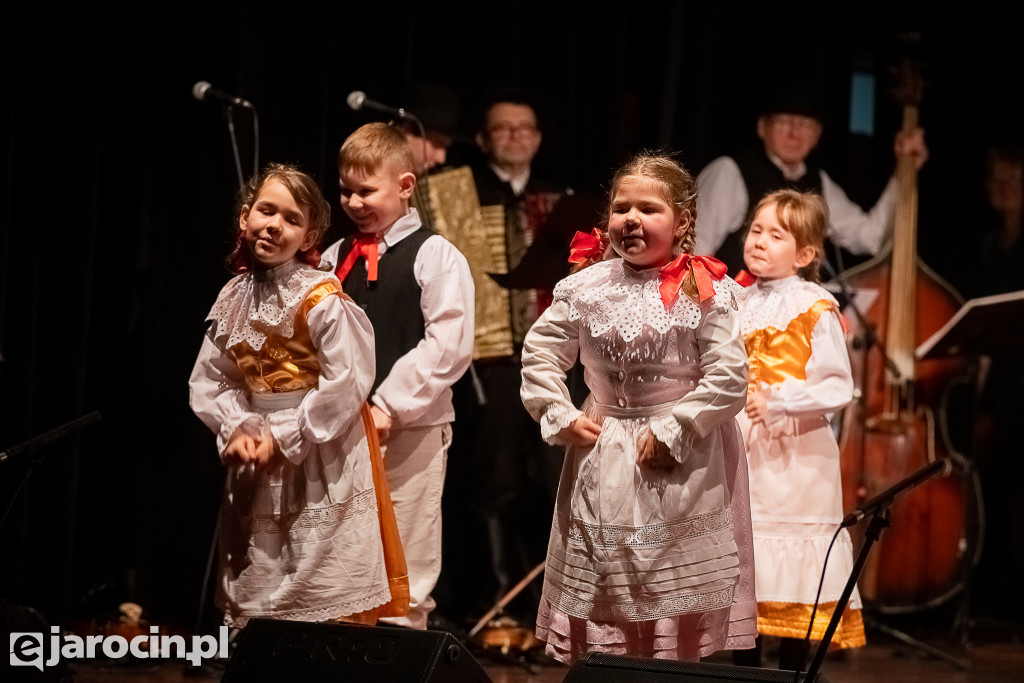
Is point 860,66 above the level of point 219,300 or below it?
above

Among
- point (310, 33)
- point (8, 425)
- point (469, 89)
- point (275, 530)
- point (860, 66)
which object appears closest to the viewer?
point (275, 530)

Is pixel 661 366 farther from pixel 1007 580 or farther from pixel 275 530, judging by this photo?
pixel 1007 580

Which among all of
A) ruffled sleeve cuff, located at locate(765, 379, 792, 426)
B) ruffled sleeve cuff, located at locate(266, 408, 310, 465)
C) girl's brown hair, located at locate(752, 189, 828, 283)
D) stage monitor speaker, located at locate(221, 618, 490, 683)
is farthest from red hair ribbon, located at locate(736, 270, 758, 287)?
stage monitor speaker, located at locate(221, 618, 490, 683)

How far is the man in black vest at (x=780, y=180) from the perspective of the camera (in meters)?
4.86

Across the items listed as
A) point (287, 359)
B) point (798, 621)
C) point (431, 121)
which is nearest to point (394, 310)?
point (287, 359)

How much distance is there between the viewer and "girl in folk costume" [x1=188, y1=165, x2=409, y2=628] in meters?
3.13

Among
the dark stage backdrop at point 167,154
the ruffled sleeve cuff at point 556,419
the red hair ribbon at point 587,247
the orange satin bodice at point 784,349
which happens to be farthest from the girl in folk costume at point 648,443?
the dark stage backdrop at point 167,154

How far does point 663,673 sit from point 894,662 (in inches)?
93.6

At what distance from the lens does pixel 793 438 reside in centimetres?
360

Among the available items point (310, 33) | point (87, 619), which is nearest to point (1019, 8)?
point (310, 33)

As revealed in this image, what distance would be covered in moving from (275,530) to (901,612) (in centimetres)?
295

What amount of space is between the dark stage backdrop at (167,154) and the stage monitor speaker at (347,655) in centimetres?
162

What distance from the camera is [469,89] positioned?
475 centimetres

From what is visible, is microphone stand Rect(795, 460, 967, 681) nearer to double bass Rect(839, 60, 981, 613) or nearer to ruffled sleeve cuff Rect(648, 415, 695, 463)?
ruffled sleeve cuff Rect(648, 415, 695, 463)
